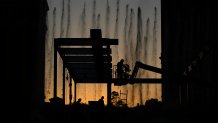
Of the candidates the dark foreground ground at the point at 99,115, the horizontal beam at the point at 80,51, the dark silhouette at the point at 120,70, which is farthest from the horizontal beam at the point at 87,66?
the dark silhouette at the point at 120,70

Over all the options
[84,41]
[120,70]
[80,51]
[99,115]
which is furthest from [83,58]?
[120,70]

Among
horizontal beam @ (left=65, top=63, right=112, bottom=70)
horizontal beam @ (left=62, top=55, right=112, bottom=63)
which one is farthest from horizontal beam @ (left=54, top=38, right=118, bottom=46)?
horizontal beam @ (left=65, top=63, right=112, bottom=70)

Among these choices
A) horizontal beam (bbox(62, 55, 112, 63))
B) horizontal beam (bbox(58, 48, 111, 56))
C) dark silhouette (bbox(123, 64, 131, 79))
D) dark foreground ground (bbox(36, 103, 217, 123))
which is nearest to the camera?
dark foreground ground (bbox(36, 103, 217, 123))

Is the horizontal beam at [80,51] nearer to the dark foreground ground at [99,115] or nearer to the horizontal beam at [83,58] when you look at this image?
the horizontal beam at [83,58]

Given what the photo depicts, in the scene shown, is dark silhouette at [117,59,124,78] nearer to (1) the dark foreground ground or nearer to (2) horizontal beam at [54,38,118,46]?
(1) the dark foreground ground

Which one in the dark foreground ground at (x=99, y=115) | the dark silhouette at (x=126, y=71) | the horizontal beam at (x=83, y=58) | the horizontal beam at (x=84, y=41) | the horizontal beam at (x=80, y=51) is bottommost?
the dark foreground ground at (x=99, y=115)

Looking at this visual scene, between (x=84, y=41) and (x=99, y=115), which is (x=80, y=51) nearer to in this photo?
(x=84, y=41)

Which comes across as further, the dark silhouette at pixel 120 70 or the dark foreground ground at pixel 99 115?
the dark silhouette at pixel 120 70

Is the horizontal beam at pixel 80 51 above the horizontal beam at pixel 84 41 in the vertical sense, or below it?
below
